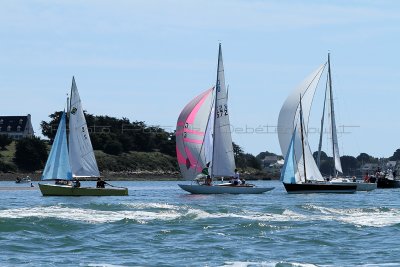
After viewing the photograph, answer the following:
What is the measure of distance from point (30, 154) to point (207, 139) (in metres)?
87.8

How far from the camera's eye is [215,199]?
67.6m

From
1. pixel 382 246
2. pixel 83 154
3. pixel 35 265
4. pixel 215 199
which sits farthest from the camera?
pixel 83 154

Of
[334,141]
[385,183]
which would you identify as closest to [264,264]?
[334,141]

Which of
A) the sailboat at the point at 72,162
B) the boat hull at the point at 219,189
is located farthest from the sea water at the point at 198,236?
the boat hull at the point at 219,189

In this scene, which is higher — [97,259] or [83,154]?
[83,154]

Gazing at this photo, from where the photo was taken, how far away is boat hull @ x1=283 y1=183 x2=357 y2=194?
80062 millimetres

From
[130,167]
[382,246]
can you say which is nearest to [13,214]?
[382,246]

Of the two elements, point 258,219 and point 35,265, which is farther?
point 258,219

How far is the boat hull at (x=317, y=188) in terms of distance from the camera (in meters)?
80.1

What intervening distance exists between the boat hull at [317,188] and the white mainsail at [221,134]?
17.6 feet

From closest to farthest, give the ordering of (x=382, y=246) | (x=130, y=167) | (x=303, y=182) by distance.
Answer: (x=382, y=246) → (x=303, y=182) → (x=130, y=167)

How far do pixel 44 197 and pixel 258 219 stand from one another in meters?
26.8

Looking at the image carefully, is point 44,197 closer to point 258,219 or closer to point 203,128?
point 203,128

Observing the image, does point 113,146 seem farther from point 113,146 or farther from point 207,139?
point 207,139
